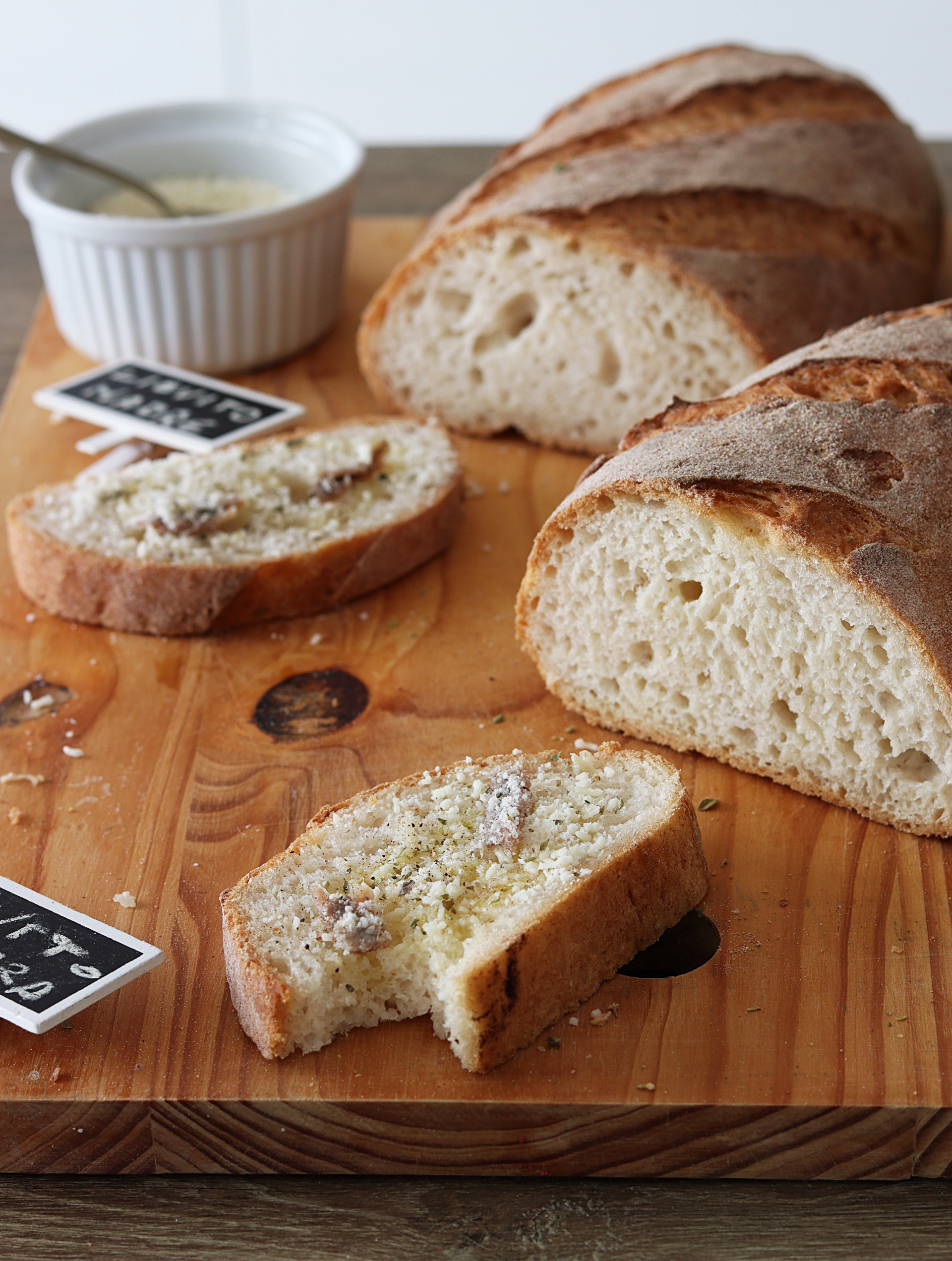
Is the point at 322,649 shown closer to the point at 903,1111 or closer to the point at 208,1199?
the point at 208,1199

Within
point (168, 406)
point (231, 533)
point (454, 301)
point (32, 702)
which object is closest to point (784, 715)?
point (231, 533)

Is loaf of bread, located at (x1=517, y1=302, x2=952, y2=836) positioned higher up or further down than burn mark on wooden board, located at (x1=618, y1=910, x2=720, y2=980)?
higher up

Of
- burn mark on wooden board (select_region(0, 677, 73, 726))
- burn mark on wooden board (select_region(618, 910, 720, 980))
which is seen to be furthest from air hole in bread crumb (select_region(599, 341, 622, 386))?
burn mark on wooden board (select_region(618, 910, 720, 980))

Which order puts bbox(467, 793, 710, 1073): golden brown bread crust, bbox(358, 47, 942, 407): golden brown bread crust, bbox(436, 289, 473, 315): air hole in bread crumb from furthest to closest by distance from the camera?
bbox(436, 289, 473, 315): air hole in bread crumb, bbox(358, 47, 942, 407): golden brown bread crust, bbox(467, 793, 710, 1073): golden brown bread crust

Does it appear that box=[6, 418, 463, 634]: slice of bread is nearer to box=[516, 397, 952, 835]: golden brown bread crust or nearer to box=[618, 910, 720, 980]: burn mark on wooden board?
box=[516, 397, 952, 835]: golden brown bread crust

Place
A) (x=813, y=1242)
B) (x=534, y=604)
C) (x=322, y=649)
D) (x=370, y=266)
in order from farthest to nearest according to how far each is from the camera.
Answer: (x=370, y=266), (x=322, y=649), (x=534, y=604), (x=813, y=1242)

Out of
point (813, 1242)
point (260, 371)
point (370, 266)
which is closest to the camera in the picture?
point (813, 1242)

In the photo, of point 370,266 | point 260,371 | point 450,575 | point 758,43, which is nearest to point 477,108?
point 758,43
